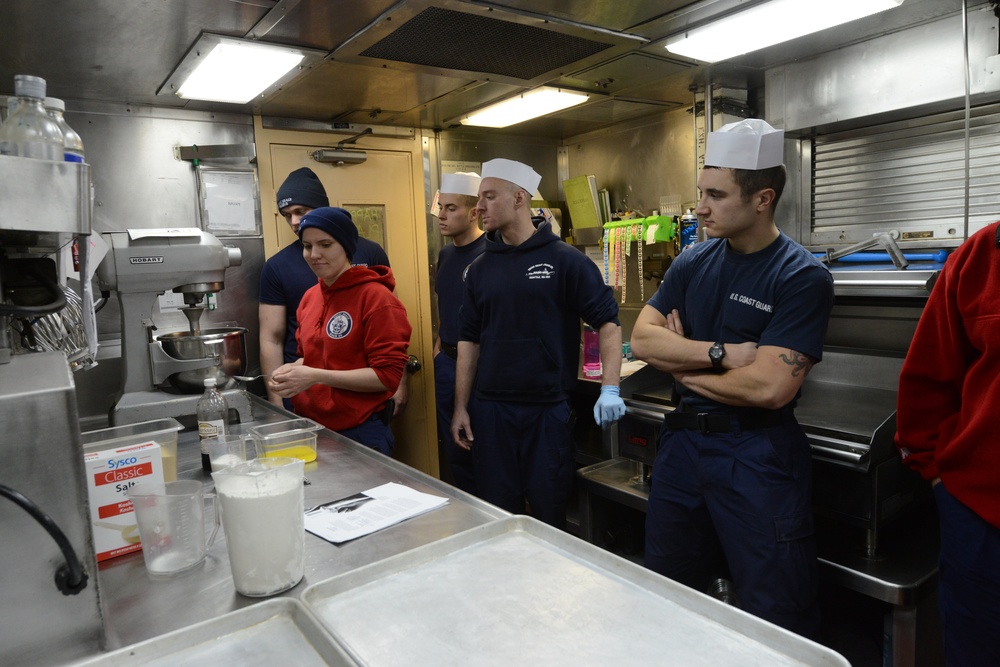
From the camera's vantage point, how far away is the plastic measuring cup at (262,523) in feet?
3.34

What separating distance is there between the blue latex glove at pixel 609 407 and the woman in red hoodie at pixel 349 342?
81cm

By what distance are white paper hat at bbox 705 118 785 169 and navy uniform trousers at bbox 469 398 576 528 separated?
3.74 feet

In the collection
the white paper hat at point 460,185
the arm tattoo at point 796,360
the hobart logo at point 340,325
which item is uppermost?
the white paper hat at point 460,185

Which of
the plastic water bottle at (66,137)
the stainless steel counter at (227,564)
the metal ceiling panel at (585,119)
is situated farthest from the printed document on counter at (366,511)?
the metal ceiling panel at (585,119)

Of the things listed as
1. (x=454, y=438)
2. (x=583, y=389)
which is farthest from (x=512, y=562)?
(x=583, y=389)

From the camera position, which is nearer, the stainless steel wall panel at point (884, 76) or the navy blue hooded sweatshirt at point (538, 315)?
the stainless steel wall panel at point (884, 76)

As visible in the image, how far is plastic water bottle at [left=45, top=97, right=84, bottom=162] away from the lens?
0.96 meters

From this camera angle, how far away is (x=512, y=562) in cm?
113

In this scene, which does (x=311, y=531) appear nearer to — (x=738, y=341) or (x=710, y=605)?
(x=710, y=605)

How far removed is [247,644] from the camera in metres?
0.93

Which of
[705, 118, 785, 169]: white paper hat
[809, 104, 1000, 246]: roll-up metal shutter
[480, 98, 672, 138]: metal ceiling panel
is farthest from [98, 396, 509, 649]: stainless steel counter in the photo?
[480, 98, 672, 138]: metal ceiling panel

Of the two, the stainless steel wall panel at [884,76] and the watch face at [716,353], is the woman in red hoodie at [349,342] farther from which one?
the stainless steel wall panel at [884,76]

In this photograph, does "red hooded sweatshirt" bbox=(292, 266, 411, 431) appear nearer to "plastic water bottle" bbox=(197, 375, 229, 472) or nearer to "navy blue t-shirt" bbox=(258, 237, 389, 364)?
"plastic water bottle" bbox=(197, 375, 229, 472)

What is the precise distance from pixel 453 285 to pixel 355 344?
132 centimetres
